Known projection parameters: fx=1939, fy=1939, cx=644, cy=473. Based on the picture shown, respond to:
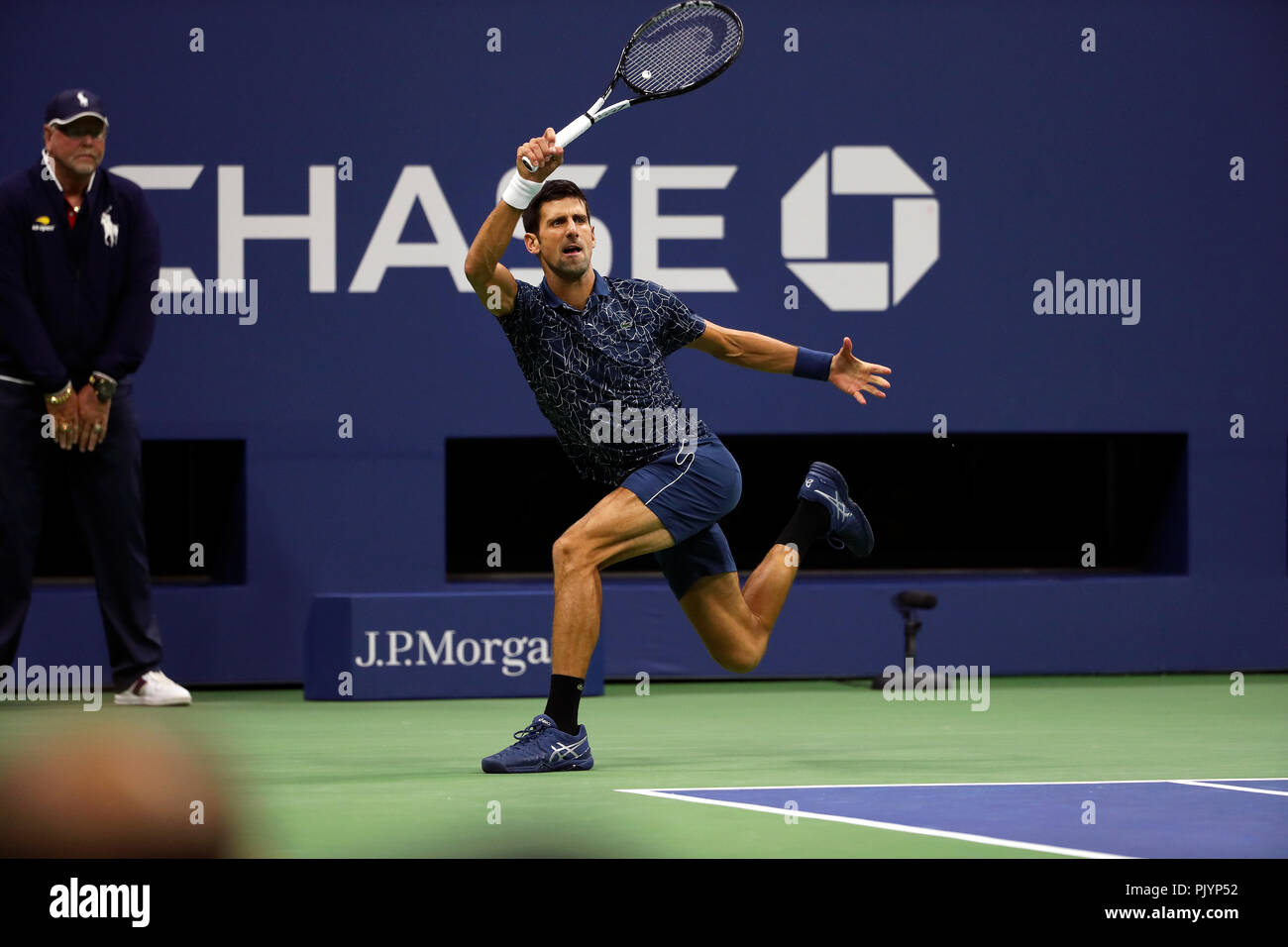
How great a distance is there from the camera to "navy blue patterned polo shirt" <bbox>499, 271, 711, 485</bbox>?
231 inches

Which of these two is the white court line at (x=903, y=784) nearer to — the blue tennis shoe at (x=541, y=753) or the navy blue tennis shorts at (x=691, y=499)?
the blue tennis shoe at (x=541, y=753)

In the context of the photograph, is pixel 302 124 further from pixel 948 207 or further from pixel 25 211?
pixel 948 207

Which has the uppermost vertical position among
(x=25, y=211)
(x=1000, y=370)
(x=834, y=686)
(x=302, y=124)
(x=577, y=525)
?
(x=302, y=124)

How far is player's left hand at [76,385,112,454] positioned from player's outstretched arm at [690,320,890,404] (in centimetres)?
269

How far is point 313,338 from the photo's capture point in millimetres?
8914

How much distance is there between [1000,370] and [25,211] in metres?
4.48

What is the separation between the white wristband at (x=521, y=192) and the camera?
5441 millimetres

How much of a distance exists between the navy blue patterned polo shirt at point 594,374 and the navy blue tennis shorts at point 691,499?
8 cm

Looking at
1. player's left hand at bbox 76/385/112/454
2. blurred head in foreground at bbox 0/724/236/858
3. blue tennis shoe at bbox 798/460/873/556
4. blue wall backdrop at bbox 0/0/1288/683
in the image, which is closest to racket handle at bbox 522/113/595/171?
blue tennis shoe at bbox 798/460/873/556

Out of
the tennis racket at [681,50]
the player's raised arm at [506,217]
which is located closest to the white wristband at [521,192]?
the player's raised arm at [506,217]

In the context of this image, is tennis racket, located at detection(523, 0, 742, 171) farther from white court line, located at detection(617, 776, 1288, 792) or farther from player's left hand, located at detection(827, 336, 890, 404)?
white court line, located at detection(617, 776, 1288, 792)

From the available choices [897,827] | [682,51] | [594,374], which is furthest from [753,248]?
[897,827]

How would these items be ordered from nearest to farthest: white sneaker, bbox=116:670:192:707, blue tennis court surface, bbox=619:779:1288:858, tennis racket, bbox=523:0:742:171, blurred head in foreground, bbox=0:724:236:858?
blurred head in foreground, bbox=0:724:236:858
blue tennis court surface, bbox=619:779:1288:858
tennis racket, bbox=523:0:742:171
white sneaker, bbox=116:670:192:707
